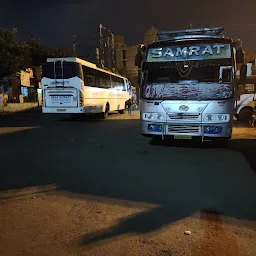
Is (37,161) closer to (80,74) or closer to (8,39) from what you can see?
(80,74)

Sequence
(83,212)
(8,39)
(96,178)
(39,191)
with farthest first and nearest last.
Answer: (8,39)
(96,178)
(39,191)
(83,212)

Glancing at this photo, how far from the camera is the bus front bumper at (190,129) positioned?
746cm

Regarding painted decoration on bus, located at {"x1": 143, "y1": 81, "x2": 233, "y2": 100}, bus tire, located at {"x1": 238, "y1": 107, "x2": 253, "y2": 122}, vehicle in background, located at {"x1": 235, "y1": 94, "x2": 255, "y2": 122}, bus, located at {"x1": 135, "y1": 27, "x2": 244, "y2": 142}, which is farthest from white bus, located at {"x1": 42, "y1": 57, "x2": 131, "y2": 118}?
bus tire, located at {"x1": 238, "y1": 107, "x2": 253, "y2": 122}

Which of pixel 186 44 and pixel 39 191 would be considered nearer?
pixel 39 191

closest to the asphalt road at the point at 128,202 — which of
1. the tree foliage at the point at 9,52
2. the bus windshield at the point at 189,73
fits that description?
the bus windshield at the point at 189,73

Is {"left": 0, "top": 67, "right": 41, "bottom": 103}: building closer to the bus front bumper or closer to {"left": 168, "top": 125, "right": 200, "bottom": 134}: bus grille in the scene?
the bus front bumper

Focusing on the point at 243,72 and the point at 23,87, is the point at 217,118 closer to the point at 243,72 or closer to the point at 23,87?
the point at 243,72

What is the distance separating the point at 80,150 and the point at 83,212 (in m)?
4.27

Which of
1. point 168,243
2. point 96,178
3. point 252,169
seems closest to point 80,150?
point 96,178

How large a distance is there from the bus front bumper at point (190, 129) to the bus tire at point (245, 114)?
27.2 ft

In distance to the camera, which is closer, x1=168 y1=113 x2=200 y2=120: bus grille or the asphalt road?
the asphalt road

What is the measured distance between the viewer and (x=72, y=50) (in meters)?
47.6

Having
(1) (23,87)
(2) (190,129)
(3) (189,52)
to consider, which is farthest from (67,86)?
(1) (23,87)

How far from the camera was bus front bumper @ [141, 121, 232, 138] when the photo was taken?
→ 7.46 meters
